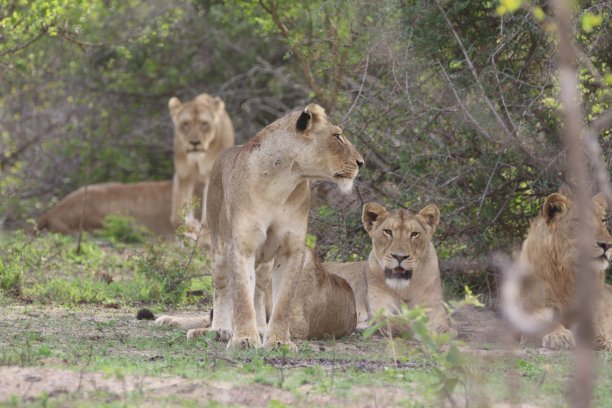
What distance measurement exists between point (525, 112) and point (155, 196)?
6894 mm

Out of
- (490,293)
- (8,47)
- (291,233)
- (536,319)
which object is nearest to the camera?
(291,233)

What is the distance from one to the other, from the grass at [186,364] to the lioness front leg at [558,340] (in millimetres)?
215

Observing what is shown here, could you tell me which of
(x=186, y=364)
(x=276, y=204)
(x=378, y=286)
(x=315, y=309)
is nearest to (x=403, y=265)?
(x=378, y=286)

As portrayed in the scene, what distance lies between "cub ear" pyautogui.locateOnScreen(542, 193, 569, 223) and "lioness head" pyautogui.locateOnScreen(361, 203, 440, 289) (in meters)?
0.75

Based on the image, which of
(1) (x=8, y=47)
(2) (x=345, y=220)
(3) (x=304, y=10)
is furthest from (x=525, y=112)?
(1) (x=8, y=47)

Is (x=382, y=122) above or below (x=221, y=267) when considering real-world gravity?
above

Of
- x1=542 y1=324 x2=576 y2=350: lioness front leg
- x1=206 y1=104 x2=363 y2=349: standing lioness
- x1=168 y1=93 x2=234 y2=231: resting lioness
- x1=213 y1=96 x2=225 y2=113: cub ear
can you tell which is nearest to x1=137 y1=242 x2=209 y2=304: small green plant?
x1=206 y1=104 x2=363 y2=349: standing lioness

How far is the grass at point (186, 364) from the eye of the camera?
4.48m

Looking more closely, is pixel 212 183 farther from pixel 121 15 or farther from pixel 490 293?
pixel 121 15

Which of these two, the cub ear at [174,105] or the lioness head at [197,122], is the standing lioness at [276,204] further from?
the cub ear at [174,105]

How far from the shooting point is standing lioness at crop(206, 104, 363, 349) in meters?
6.04

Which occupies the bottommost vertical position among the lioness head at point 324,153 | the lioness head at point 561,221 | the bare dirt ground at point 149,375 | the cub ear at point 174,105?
the bare dirt ground at point 149,375

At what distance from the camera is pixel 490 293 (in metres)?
8.42

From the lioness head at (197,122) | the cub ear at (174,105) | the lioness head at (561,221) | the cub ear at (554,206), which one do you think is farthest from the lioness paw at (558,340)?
the cub ear at (174,105)
